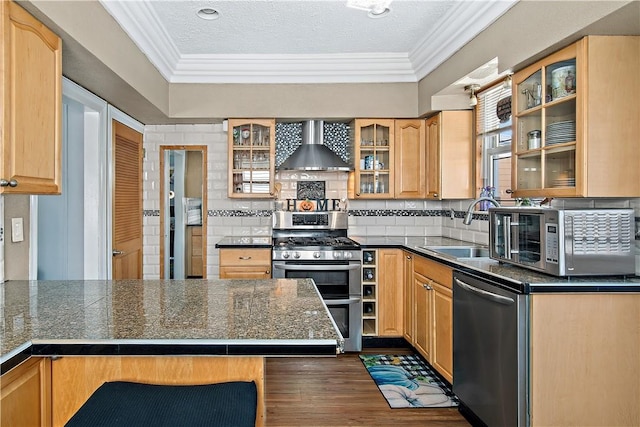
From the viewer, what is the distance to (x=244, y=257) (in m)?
4.12

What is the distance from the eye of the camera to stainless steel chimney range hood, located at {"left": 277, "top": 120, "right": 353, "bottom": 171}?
14.2 ft

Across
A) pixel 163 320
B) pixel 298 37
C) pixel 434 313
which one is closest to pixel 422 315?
pixel 434 313

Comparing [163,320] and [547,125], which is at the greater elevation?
[547,125]

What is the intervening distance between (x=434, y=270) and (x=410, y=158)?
142 centimetres

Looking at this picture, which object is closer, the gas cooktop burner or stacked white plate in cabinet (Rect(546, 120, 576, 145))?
stacked white plate in cabinet (Rect(546, 120, 576, 145))

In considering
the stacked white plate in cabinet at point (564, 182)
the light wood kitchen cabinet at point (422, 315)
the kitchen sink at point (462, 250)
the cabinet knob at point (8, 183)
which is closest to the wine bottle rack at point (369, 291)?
the light wood kitchen cabinet at point (422, 315)

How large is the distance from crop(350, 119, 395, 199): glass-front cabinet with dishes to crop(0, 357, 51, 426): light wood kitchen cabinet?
10.7ft

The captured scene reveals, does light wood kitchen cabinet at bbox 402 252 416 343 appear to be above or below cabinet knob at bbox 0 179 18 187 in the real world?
below

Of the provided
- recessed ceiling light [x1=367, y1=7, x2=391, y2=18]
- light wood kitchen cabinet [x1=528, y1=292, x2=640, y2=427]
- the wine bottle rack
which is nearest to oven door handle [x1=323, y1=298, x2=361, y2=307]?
the wine bottle rack

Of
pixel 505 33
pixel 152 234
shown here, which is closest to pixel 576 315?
pixel 505 33

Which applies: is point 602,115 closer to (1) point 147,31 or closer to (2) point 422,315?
(2) point 422,315

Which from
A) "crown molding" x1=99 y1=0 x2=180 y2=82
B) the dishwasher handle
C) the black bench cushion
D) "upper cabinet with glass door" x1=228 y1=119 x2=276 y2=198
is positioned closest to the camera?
the black bench cushion

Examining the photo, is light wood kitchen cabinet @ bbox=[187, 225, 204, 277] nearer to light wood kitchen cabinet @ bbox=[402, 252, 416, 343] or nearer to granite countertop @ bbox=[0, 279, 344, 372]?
light wood kitchen cabinet @ bbox=[402, 252, 416, 343]

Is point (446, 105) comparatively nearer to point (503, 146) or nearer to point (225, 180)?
point (503, 146)
